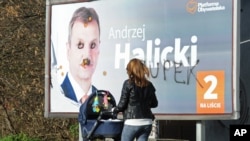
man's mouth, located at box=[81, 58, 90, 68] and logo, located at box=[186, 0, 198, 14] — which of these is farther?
man's mouth, located at box=[81, 58, 90, 68]

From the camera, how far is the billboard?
10688mm

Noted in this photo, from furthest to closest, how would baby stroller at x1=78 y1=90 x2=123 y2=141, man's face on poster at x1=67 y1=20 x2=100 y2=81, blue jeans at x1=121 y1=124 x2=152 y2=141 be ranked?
man's face on poster at x1=67 y1=20 x2=100 y2=81 < baby stroller at x1=78 y1=90 x2=123 y2=141 < blue jeans at x1=121 y1=124 x2=152 y2=141

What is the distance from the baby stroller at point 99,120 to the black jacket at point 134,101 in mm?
251

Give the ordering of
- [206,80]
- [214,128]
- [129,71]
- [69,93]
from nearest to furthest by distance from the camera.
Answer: [129,71] → [206,80] → [214,128] → [69,93]

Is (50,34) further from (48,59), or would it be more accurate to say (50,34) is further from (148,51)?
(148,51)

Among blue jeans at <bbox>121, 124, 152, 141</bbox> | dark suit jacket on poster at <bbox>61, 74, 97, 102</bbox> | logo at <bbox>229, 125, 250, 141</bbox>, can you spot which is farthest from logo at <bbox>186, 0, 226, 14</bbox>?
dark suit jacket on poster at <bbox>61, 74, 97, 102</bbox>

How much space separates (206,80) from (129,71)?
2.61m

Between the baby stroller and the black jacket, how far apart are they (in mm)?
251

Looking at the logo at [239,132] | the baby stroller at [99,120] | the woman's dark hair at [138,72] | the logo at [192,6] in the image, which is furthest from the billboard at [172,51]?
the woman's dark hair at [138,72]

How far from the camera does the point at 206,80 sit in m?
10.9

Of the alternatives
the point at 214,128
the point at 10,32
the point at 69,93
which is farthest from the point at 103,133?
the point at 10,32

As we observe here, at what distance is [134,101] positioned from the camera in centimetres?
866

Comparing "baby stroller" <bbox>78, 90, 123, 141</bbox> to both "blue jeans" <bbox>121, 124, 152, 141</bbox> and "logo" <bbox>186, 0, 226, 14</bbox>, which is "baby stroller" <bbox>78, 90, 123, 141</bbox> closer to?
"blue jeans" <bbox>121, 124, 152, 141</bbox>

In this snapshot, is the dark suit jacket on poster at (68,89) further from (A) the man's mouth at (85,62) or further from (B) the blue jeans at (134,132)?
(B) the blue jeans at (134,132)
